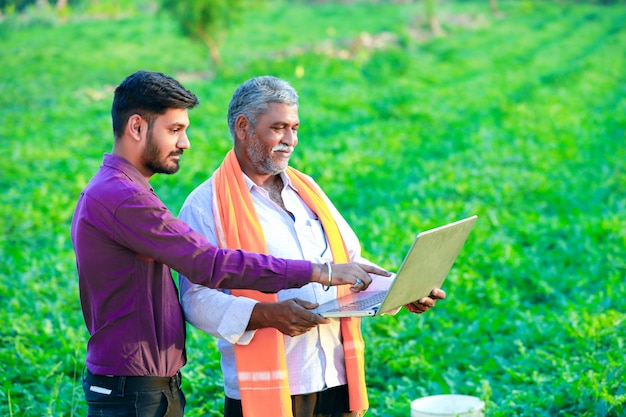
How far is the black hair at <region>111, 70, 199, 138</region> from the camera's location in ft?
8.80

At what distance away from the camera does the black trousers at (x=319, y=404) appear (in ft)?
10.0

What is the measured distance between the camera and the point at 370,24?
95.8 ft

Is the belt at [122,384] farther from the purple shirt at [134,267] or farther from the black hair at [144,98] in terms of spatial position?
the black hair at [144,98]

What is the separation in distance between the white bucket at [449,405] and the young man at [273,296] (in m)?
0.90

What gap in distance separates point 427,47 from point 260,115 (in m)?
21.4

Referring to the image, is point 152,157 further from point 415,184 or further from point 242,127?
point 415,184

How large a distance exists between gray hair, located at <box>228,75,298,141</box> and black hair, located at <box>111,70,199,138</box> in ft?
1.53

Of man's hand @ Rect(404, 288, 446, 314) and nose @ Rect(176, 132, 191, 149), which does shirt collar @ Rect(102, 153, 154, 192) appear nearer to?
nose @ Rect(176, 132, 191, 149)

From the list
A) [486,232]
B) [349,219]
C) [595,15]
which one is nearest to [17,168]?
[349,219]

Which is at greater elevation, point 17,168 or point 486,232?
point 17,168

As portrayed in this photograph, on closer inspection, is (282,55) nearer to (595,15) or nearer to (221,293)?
(595,15)

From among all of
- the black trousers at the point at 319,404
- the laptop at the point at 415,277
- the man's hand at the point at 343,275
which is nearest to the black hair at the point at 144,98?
the man's hand at the point at 343,275

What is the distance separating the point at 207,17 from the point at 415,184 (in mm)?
10850

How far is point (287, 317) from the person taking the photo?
284cm
